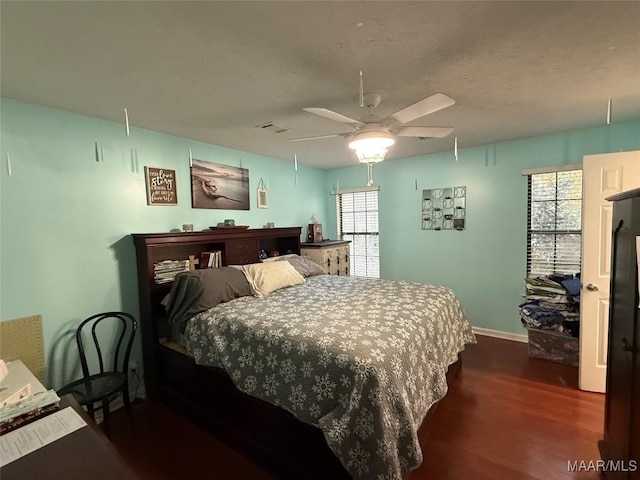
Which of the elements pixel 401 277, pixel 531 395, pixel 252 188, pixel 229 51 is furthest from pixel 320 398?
pixel 401 277

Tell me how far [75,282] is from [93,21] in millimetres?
1926

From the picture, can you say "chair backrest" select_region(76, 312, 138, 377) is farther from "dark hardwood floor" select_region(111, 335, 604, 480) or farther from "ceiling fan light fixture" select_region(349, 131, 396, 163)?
"ceiling fan light fixture" select_region(349, 131, 396, 163)

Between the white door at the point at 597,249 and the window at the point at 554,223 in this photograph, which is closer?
the white door at the point at 597,249

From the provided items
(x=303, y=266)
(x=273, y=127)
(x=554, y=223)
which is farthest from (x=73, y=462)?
(x=554, y=223)

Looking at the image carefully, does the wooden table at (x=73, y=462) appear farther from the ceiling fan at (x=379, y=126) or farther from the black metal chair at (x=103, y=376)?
the ceiling fan at (x=379, y=126)

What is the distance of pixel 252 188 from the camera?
153 inches

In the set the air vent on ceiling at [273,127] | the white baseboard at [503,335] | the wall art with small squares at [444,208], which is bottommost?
the white baseboard at [503,335]

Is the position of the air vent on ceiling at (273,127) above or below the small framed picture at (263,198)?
above

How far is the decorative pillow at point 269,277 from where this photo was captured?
287cm

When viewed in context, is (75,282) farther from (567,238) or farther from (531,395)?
(567,238)

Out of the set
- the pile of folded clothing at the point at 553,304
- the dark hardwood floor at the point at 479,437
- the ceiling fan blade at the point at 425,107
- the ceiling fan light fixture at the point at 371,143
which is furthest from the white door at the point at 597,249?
the ceiling fan light fixture at the point at 371,143

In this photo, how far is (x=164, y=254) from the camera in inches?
115

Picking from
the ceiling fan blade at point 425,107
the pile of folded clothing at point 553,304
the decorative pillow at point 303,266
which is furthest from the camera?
the decorative pillow at point 303,266

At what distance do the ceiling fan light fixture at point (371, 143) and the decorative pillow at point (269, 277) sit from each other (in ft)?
5.02
